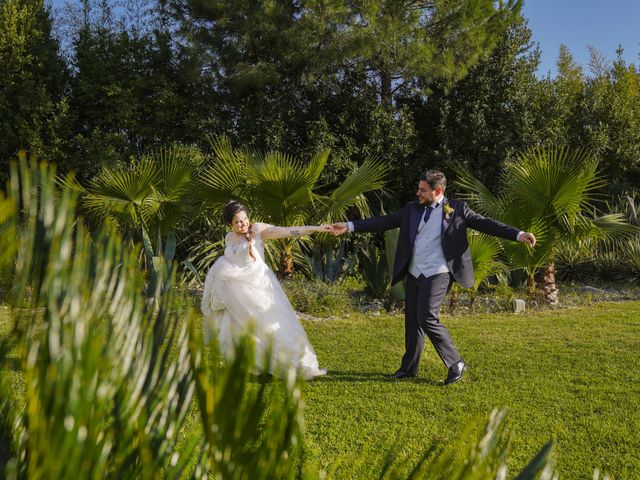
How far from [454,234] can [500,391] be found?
1.44 metres

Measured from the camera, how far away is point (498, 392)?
19.3 feet

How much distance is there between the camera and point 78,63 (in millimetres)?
15812

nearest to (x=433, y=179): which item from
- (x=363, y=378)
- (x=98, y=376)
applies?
(x=363, y=378)

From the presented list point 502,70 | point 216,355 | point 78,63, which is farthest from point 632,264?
point 216,355

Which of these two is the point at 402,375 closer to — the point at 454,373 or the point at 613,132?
the point at 454,373

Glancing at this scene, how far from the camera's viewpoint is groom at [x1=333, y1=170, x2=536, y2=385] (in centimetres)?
618

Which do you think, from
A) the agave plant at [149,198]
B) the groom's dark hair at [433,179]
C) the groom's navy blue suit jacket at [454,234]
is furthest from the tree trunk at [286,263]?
the groom's dark hair at [433,179]

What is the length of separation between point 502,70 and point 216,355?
1722 centimetres

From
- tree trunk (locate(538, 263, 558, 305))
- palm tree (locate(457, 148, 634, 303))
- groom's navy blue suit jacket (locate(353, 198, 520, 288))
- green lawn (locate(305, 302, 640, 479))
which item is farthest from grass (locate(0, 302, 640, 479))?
tree trunk (locate(538, 263, 558, 305))

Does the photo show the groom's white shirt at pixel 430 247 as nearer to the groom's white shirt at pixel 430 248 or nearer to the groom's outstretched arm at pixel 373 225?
the groom's white shirt at pixel 430 248

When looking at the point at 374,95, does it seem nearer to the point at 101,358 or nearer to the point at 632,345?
the point at 632,345

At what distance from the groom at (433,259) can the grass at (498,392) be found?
320 mm

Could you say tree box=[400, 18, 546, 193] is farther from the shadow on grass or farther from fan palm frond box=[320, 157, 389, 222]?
the shadow on grass

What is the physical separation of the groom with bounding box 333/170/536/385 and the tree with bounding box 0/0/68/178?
10687 mm
